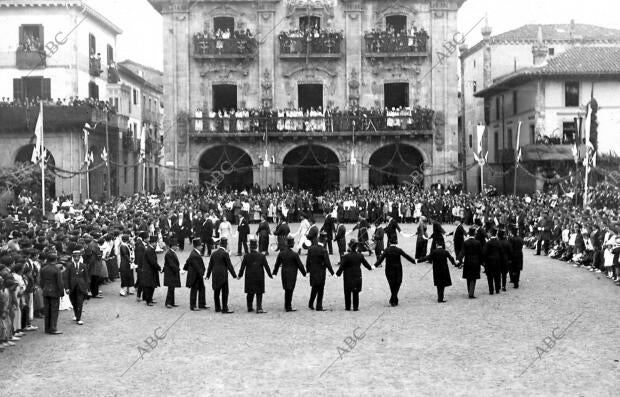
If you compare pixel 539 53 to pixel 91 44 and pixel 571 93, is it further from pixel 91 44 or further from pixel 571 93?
pixel 91 44

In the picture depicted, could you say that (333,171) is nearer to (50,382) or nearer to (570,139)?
(570,139)

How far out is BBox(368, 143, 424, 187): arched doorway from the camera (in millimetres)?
44344

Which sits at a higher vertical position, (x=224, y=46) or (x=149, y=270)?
(x=224, y=46)

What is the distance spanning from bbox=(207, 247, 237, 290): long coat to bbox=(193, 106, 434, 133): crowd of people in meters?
26.4

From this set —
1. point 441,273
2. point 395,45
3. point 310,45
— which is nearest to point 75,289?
point 441,273

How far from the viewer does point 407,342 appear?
13.6 meters

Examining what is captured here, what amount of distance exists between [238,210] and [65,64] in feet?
45.4

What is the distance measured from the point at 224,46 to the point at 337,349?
3220 cm

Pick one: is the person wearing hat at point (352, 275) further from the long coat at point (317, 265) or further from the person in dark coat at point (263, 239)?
the person in dark coat at point (263, 239)

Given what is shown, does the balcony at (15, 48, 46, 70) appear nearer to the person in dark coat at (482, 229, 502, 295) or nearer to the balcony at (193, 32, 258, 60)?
the balcony at (193, 32, 258, 60)

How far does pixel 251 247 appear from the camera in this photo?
16.9 m

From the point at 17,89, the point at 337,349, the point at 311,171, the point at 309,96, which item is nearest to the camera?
the point at 337,349

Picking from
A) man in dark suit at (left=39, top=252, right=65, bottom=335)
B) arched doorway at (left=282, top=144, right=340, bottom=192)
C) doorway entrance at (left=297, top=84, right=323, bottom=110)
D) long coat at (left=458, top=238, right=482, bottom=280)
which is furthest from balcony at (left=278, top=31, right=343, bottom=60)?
man in dark suit at (left=39, top=252, right=65, bottom=335)

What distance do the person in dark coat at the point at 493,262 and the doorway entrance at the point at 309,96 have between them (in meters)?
26.0
